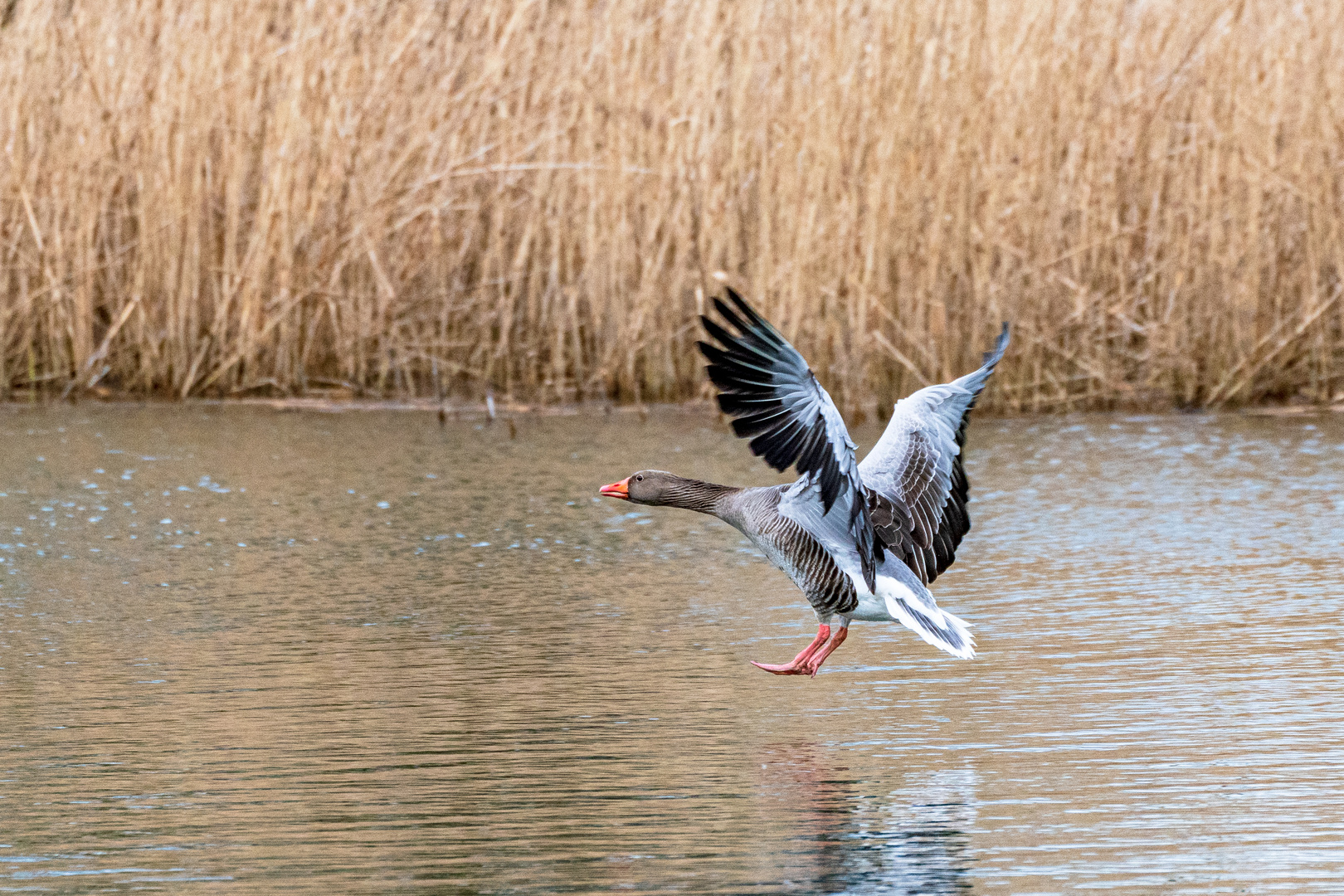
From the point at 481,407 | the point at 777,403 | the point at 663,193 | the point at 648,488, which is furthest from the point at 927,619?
the point at 481,407

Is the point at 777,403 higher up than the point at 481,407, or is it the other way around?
the point at 777,403

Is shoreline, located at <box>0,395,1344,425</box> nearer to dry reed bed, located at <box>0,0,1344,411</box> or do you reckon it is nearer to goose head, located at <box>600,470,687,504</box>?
dry reed bed, located at <box>0,0,1344,411</box>

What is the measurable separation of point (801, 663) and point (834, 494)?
0.54 meters

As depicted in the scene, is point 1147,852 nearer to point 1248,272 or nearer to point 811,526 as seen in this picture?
point 811,526

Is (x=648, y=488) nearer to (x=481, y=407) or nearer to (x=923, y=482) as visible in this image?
(x=923, y=482)

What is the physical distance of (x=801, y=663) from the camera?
498 cm

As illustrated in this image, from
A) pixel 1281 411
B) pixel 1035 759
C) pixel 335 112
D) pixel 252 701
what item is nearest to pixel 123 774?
pixel 252 701

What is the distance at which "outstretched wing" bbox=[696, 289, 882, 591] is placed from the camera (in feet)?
14.9

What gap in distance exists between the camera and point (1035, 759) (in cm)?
402

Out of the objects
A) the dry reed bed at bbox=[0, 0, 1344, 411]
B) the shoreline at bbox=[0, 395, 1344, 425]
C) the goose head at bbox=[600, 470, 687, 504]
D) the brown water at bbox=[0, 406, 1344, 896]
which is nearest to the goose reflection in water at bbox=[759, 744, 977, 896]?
the brown water at bbox=[0, 406, 1344, 896]

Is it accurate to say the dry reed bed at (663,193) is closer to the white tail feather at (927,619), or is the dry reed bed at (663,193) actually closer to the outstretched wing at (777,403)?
the white tail feather at (927,619)

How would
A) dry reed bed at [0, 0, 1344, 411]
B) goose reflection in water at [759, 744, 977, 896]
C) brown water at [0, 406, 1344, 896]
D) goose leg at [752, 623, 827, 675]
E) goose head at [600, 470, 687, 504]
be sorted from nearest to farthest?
1. goose reflection in water at [759, 744, 977, 896]
2. brown water at [0, 406, 1344, 896]
3. goose leg at [752, 623, 827, 675]
4. goose head at [600, 470, 687, 504]
5. dry reed bed at [0, 0, 1344, 411]

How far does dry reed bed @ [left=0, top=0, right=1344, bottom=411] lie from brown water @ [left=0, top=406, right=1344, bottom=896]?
1.94 metres

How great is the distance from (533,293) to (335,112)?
58.2 inches
